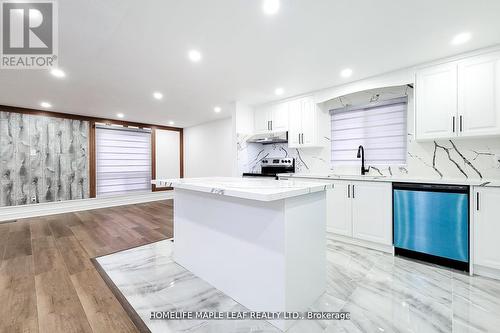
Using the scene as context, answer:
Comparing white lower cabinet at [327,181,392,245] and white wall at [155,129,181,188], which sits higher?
white wall at [155,129,181,188]

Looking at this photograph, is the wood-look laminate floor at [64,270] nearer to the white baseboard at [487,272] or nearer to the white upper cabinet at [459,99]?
the white baseboard at [487,272]

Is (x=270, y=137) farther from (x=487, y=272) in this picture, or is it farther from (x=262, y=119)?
(x=487, y=272)

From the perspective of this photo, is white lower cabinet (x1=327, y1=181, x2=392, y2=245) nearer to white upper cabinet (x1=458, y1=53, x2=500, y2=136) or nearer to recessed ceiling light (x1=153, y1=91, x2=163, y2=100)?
white upper cabinet (x1=458, y1=53, x2=500, y2=136)

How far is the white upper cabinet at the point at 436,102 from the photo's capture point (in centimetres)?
247

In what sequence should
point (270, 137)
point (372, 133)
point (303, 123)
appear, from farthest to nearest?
1. point (270, 137)
2. point (303, 123)
3. point (372, 133)

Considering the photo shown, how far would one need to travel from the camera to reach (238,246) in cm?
175

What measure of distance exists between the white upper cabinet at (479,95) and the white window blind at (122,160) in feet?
22.7

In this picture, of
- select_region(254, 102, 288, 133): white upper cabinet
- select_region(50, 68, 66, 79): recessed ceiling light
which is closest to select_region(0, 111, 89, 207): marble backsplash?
select_region(50, 68, 66, 79): recessed ceiling light

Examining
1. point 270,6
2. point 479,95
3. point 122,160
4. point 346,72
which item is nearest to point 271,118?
point 346,72

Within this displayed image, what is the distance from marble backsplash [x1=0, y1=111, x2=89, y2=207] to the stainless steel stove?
4316 mm

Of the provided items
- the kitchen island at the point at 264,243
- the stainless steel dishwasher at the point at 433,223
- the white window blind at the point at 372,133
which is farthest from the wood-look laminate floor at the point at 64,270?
the white window blind at the point at 372,133

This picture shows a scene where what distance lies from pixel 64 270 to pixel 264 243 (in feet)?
7.54

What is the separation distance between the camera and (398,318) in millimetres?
1555

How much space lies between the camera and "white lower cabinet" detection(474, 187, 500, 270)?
2035 mm
